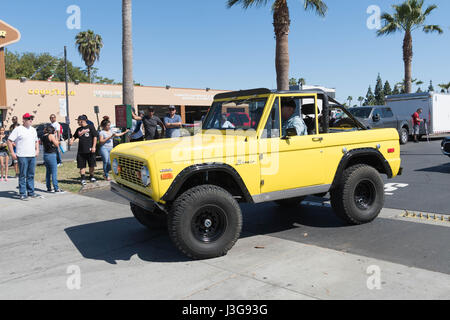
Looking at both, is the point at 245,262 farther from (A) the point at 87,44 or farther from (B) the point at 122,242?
(A) the point at 87,44

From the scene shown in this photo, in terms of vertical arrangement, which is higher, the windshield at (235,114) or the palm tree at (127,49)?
the palm tree at (127,49)

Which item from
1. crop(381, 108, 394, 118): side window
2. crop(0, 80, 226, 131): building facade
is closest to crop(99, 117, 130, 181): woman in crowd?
crop(381, 108, 394, 118): side window

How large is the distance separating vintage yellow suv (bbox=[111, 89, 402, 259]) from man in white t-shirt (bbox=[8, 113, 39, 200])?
4172mm

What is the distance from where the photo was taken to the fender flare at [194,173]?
166 inches

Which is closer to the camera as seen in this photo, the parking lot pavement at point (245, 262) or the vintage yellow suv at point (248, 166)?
the parking lot pavement at point (245, 262)

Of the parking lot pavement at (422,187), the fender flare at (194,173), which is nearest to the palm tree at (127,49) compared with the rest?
the parking lot pavement at (422,187)

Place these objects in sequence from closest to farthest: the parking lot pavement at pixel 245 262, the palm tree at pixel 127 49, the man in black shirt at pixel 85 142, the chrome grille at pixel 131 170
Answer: the parking lot pavement at pixel 245 262 < the chrome grille at pixel 131 170 < the man in black shirt at pixel 85 142 < the palm tree at pixel 127 49

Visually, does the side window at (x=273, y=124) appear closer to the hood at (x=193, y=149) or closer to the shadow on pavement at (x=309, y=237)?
the hood at (x=193, y=149)

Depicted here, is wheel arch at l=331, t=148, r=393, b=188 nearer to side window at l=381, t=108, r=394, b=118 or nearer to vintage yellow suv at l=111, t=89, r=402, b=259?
vintage yellow suv at l=111, t=89, r=402, b=259

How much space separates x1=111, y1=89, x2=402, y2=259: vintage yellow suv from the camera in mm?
4270

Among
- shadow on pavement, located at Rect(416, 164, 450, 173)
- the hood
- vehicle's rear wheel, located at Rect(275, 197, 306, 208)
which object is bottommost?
vehicle's rear wheel, located at Rect(275, 197, 306, 208)

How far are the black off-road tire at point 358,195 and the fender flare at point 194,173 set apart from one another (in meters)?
1.59

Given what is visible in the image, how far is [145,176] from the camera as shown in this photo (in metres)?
4.29

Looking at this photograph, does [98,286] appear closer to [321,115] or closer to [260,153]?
[260,153]
